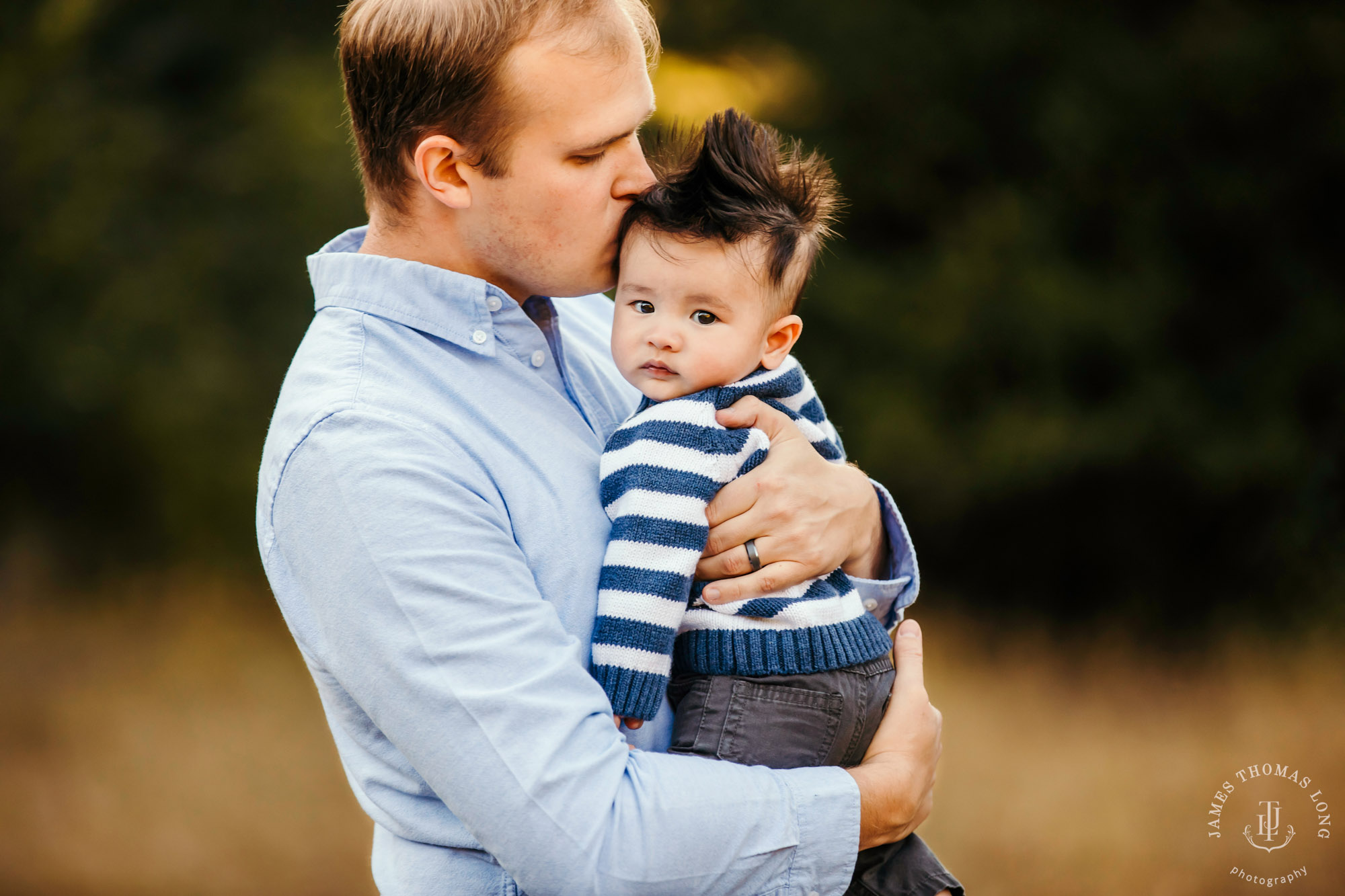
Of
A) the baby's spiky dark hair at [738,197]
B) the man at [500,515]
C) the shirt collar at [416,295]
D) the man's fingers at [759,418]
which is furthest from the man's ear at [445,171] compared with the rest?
the man's fingers at [759,418]

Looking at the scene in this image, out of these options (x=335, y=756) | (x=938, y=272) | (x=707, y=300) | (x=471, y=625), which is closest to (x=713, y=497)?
(x=707, y=300)

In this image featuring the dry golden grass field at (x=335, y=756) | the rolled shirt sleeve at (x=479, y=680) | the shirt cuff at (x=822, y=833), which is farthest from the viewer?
the dry golden grass field at (x=335, y=756)

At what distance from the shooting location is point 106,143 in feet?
15.7

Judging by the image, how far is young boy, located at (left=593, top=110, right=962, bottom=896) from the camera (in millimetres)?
1318

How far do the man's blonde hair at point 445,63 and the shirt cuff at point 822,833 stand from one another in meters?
0.89

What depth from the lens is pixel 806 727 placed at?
140cm

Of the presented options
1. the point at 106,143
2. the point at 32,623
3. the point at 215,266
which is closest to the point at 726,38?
the point at 215,266

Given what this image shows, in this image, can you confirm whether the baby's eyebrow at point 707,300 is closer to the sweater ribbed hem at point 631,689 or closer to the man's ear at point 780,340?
the man's ear at point 780,340

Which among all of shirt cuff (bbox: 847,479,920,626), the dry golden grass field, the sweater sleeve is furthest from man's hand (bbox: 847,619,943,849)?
the dry golden grass field

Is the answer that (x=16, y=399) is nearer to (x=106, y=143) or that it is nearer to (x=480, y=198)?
(x=106, y=143)

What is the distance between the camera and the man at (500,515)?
3.67 feet

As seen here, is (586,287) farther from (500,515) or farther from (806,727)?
(806,727)

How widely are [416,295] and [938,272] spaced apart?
3.82 meters

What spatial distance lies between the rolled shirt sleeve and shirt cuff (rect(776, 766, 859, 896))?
0.12 feet
